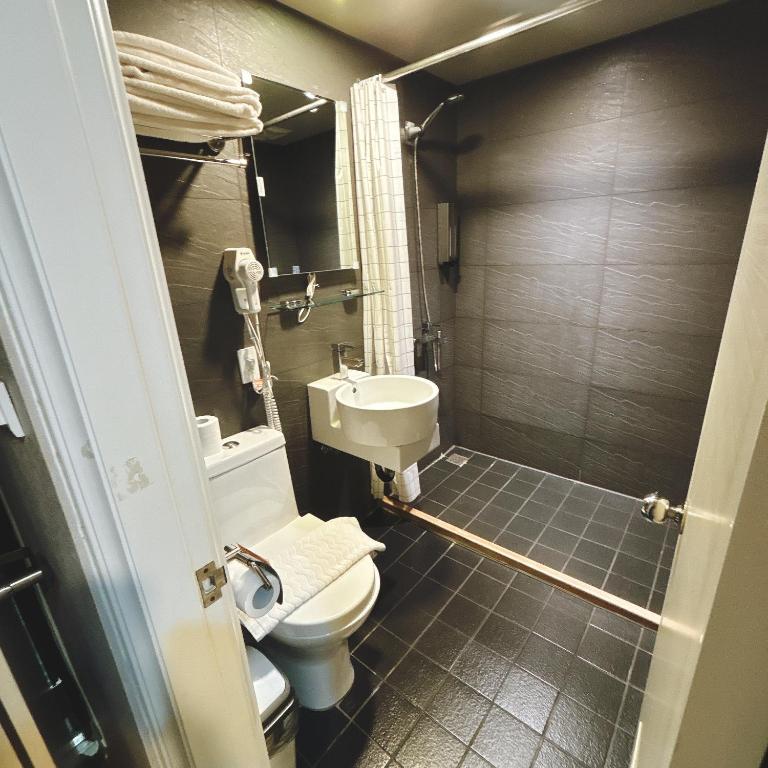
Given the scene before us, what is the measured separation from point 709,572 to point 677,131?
7.40ft

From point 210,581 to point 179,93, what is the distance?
113cm

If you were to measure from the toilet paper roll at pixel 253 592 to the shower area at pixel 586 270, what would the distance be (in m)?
1.39

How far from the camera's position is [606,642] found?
5.09ft

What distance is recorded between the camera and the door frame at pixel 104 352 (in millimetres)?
380

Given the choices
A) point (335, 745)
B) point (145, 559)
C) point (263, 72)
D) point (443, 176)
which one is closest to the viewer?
point (145, 559)

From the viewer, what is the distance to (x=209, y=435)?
53.5 inches

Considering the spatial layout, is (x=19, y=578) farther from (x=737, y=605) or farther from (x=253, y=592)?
(x=737, y=605)

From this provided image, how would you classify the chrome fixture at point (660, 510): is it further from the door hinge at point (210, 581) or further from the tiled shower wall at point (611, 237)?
the tiled shower wall at point (611, 237)

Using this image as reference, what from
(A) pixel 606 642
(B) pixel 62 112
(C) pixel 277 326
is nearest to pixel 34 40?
(B) pixel 62 112

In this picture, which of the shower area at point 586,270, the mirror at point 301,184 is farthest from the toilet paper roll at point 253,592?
the shower area at point 586,270

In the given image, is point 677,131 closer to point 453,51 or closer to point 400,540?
point 453,51

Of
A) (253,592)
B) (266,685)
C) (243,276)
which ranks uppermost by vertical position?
(243,276)

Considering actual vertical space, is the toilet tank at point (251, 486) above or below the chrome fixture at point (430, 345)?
below

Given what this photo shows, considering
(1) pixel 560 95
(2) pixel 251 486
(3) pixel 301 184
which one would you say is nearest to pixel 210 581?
(2) pixel 251 486
